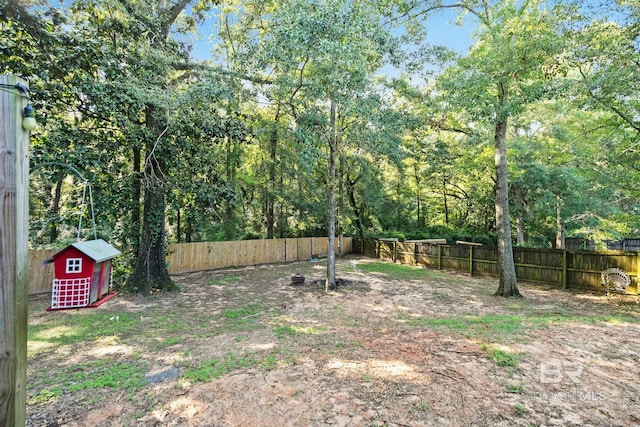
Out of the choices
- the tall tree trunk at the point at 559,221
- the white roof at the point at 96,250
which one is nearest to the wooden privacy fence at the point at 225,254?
the white roof at the point at 96,250

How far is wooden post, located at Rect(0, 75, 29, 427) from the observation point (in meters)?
1.04

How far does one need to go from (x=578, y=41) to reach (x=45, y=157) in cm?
A: 1053

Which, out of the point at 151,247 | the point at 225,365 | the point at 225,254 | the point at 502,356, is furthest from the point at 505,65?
the point at 225,254

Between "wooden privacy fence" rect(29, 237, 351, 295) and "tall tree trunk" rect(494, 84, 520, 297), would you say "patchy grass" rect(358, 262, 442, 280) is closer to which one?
"wooden privacy fence" rect(29, 237, 351, 295)

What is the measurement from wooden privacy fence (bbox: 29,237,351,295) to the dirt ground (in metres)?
2.03

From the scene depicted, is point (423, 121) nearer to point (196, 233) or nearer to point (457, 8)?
point (457, 8)

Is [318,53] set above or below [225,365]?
above

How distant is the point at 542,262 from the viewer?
30.7 ft

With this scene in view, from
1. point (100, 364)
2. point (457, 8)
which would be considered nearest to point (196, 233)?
point (100, 364)

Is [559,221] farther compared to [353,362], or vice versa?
[559,221]

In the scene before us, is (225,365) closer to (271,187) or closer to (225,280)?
(225,280)

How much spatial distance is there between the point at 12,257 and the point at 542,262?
11.6 m

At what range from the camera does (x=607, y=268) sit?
7.80m

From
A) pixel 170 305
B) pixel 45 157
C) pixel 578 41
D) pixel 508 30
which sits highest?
pixel 508 30
